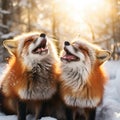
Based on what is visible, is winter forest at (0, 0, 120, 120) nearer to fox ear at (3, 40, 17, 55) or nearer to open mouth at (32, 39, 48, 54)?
fox ear at (3, 40, 17, 55)

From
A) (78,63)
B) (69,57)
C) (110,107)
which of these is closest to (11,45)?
(69,57)

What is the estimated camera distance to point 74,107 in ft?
22.3

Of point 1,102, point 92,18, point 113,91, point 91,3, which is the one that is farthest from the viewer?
point 92,18

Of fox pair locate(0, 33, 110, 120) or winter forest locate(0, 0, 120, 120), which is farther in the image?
winter forest locate(0, 0, 120, 120)

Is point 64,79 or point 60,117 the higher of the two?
point 64,79

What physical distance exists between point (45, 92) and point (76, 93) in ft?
1.84

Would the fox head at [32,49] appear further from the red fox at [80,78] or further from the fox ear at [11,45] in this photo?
the red fox at [80,78]

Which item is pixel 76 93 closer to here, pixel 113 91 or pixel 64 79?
pixel 64 79

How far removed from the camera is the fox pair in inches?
266

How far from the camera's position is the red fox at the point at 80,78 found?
673 cm

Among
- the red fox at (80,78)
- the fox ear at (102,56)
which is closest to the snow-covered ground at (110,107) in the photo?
the red fox at (80,78)

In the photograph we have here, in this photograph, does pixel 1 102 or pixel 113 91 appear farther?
pixel 113 91

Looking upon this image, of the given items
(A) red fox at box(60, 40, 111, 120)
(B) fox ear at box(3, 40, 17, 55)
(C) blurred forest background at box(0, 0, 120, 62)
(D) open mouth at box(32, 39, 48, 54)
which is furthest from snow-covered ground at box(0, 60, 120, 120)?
(C) blurred forest background at box(0, 0, 120, 62)

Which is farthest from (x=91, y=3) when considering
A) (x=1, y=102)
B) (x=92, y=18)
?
(x=1, y=102)
